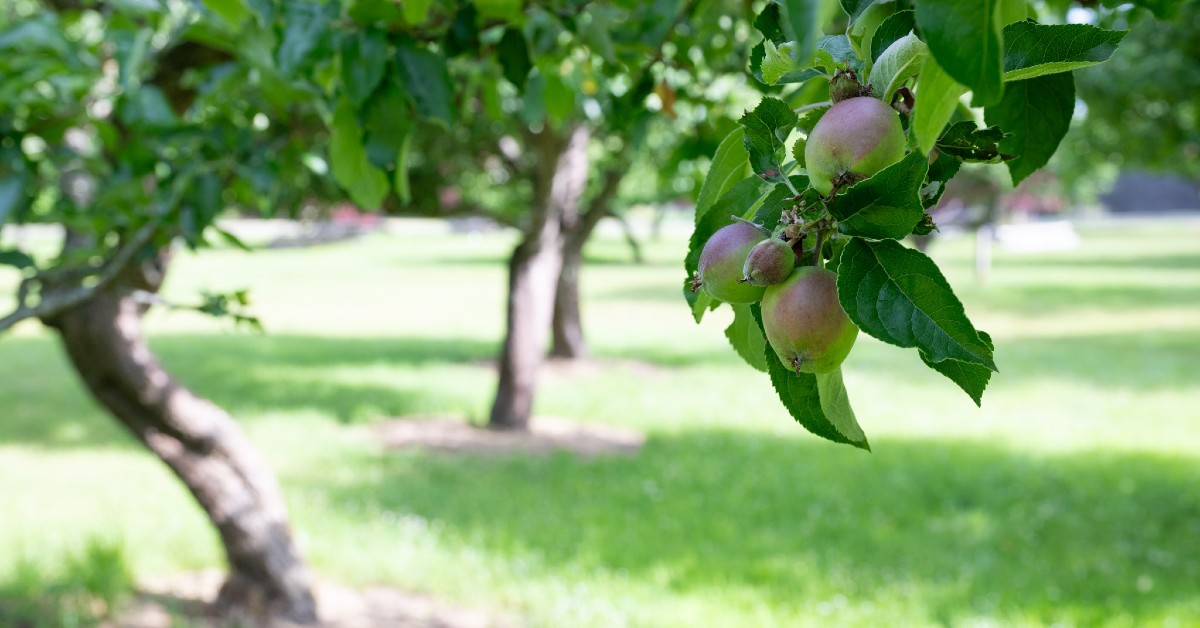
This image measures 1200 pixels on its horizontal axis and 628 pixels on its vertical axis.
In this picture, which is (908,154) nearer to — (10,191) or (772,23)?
(772,23)

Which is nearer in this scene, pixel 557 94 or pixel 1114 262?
pixel 557 94

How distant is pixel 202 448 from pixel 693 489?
3263 mm

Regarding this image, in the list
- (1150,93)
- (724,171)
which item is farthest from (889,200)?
(1150,93)

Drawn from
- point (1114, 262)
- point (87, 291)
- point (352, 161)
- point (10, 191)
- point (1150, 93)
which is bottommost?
point (1114, 262)

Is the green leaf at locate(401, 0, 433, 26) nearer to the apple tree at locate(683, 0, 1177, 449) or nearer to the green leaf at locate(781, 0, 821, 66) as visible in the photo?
the apple tree at locate(683, 0, 1177, 449)

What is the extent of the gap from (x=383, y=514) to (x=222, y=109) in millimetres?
3709

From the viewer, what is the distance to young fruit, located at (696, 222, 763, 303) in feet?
2.03

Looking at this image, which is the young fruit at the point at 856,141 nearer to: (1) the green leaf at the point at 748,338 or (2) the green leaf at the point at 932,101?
(2) the green leaf at the point at 932,101

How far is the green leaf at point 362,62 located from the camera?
1297 millimetres

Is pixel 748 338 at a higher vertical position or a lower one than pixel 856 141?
lower

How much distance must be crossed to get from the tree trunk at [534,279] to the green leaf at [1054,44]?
24.1ft

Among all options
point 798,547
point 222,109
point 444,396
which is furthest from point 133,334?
point 444,396

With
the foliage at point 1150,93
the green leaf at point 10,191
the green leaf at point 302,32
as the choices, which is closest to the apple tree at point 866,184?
the green leaf at point 302,32

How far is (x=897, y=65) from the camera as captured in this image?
591 mm
